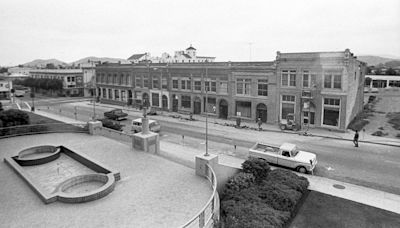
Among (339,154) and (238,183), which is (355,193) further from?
(339,154)

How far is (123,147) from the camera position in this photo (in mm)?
21578

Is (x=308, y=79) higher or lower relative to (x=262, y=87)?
higher

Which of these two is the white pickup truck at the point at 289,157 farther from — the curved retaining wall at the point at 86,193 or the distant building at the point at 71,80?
the distant building at the point at 71,80

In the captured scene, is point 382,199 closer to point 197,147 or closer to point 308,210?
Answer: point 308,210

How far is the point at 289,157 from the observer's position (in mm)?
20250

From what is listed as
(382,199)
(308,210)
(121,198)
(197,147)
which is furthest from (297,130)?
(121,198)

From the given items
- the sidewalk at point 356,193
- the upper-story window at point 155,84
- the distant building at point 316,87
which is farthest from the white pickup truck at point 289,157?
the upper-story window at point 155,84

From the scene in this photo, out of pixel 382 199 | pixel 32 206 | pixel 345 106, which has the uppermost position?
pixel 345 106

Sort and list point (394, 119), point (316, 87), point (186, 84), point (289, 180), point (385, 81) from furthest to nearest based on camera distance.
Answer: point (385, 81), point (186, 84), point (394, 119), point (316, 87), point (289, 180)

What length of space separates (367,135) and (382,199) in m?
17.9

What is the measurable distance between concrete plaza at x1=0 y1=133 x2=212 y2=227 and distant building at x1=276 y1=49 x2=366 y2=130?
22.3 meters

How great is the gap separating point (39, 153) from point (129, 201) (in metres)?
11.8

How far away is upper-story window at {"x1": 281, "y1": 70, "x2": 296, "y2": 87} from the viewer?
35.5 m

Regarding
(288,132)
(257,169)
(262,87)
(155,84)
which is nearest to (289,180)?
(257,169)
